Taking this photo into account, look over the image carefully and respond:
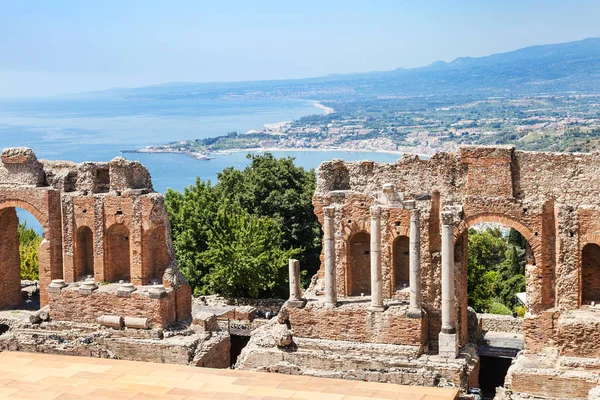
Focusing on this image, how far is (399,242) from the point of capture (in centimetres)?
2598

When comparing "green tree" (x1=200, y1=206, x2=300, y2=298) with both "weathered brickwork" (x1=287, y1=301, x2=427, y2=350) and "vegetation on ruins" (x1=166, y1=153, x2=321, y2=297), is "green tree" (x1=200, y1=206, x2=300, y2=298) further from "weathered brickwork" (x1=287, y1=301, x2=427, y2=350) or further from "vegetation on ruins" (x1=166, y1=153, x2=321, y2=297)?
"weathered brickwork" (x1=287, y1=301, x2=427, y2=350)

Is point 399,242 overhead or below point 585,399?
overhead

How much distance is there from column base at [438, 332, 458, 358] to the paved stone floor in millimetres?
4651

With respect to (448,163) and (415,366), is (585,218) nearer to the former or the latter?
(448,163)

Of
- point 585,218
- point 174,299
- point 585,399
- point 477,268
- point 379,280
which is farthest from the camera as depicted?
point 477,268

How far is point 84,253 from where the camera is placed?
2898 centimetres

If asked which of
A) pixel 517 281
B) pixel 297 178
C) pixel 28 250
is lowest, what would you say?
pixel 517 281

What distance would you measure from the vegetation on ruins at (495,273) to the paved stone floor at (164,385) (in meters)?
17.5

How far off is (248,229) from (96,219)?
10.1m

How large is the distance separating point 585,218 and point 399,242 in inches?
214

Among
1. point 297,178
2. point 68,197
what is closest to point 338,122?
point 297,178

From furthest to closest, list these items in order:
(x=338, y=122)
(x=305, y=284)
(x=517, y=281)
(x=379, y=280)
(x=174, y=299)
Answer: (x=338, y=122)
(x=517, y=281)
(x=305, y=284)
(x=174, y=299)
(x=379, y=280)

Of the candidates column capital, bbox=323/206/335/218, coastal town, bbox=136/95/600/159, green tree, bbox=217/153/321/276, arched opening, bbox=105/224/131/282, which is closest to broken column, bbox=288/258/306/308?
column capital, bbox=323/206/335/218

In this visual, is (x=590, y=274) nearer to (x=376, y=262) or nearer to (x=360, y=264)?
(x=376, y=262)
